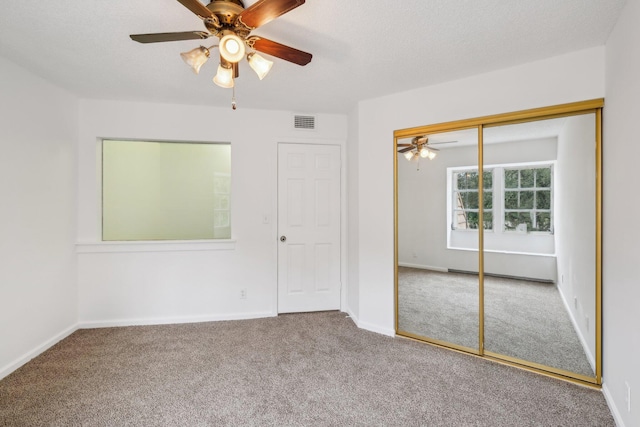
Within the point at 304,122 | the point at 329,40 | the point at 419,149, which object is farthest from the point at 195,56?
the point at 419,149

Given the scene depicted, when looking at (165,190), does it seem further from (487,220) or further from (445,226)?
(487,220)

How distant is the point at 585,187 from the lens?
2232 mm

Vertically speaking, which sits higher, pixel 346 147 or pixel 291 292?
pixel 346 147

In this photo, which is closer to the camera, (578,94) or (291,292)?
(578,94)

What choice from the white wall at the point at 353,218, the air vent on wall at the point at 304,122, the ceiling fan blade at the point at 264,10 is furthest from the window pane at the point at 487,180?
the ceiling fan blade at the point at 264,10

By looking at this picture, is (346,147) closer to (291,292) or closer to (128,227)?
(291,292)

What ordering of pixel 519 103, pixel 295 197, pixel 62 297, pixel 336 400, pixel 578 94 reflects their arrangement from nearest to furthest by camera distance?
1. pixel 336 400
2. pixel 578 94
3. pixel 519 103
4. pixel 62 297
5. pixel 295 197

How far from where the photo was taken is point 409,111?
2957mm

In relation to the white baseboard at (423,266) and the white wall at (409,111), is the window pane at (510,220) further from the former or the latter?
the white wall at (409,111)

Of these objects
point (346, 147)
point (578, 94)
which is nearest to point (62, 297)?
point (346, 147)

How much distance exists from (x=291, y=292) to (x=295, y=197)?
45.9 inches

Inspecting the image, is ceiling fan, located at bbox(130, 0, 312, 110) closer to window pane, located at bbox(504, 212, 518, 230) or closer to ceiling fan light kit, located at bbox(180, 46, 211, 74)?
ceiling fan light kit, located at bbox(180, 46, 211, 74)

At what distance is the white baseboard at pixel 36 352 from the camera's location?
7.68 feet

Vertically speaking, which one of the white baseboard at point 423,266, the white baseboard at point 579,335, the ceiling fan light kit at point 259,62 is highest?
the ceiling fan light kit at point 259,62
